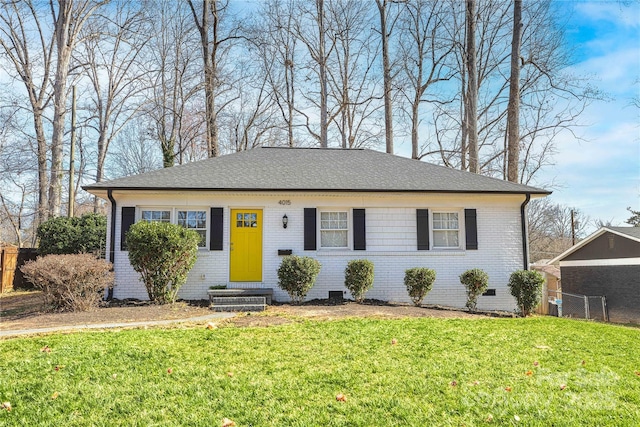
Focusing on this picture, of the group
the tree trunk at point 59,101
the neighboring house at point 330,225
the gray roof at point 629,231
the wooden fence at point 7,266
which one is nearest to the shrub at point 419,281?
the neighboring house at point 330,225

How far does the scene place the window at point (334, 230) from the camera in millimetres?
10930

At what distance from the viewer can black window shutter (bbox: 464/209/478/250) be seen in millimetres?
11008

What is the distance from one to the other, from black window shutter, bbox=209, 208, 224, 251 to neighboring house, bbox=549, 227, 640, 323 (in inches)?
644

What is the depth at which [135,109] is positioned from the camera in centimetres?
2264

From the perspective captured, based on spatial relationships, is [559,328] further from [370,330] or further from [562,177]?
[562,177]

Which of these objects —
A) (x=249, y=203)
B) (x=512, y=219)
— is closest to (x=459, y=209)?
(x=512, y=219)

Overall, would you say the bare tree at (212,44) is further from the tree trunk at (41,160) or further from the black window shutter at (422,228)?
the black window shutter at (422,228)

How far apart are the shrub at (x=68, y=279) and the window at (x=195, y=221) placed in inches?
99.8

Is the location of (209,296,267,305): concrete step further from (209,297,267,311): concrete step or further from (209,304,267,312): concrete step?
(209,304,267,312): concrete step

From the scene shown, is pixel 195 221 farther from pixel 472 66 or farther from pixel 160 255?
pixel 472 66

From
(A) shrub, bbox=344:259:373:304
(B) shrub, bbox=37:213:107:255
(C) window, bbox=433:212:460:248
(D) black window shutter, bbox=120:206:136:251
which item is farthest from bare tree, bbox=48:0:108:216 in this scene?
(C) window, bbox=433:212:460:248

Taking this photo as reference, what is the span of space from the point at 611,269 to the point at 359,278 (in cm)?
1479

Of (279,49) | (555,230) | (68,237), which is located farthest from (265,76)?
(555,230)

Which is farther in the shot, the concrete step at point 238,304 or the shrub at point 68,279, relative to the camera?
the concrete step at point 238,304
